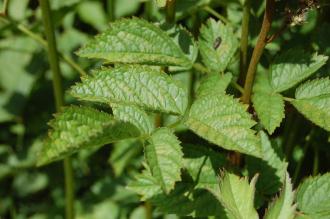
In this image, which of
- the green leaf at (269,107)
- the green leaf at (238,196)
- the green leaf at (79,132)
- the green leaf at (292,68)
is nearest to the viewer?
the green leaf at (79,132)

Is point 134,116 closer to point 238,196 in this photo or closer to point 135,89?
point 135,89

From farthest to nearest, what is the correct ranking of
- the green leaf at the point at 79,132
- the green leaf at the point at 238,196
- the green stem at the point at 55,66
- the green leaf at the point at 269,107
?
1. the green stem at the point at 55,66
2. the green leaf at the point at 269,107
3. the green leaf at the point at 238,196
4. the green leaf at the point at 79,132

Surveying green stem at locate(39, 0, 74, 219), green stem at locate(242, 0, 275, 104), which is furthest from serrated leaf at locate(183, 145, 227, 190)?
green stem at locate(39, 0, 74, 219)

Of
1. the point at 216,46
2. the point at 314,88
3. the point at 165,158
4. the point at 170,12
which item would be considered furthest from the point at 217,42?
the point at 165,158

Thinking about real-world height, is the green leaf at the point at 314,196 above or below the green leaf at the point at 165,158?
below

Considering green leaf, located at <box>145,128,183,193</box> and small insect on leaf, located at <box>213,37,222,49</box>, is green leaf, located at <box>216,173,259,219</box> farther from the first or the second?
small insect on leaf, located at <box>213,37,222,49</box>

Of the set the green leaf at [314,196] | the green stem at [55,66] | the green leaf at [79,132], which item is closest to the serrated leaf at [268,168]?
the green leaf at [314,196]

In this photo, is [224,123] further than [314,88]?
No

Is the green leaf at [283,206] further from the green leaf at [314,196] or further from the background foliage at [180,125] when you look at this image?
the green leaf at [314,196]
